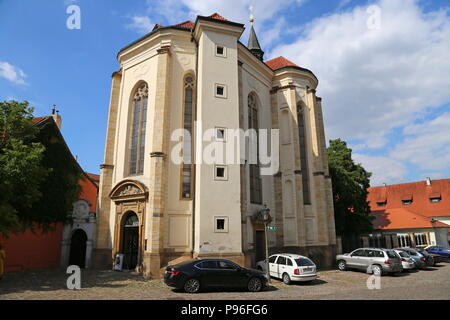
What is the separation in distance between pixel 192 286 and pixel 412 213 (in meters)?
37.2

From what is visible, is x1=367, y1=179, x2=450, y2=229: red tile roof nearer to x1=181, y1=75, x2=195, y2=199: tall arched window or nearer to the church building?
the church building

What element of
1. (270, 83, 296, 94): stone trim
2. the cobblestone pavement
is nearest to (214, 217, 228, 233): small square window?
the cobblestone pavement

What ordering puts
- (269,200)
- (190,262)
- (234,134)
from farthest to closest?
(269,200), (234,134), (190,262)

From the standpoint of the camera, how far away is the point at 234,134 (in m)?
18.9

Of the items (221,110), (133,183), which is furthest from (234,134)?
(133,183)

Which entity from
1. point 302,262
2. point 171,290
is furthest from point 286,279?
point 171,290

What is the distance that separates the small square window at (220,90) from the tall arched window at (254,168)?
449cm

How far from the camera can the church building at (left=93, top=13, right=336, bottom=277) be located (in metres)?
17.5

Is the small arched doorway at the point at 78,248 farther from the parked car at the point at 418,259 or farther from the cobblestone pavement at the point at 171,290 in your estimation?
the parked car at the point at 418,259

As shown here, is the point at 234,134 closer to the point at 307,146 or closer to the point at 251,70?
the point at 251,70

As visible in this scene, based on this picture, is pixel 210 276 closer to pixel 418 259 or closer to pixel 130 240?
pixel 130 240

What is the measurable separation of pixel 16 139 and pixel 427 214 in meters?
49.0

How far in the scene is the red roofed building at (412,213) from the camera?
1433 inches

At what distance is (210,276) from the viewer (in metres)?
12.2
